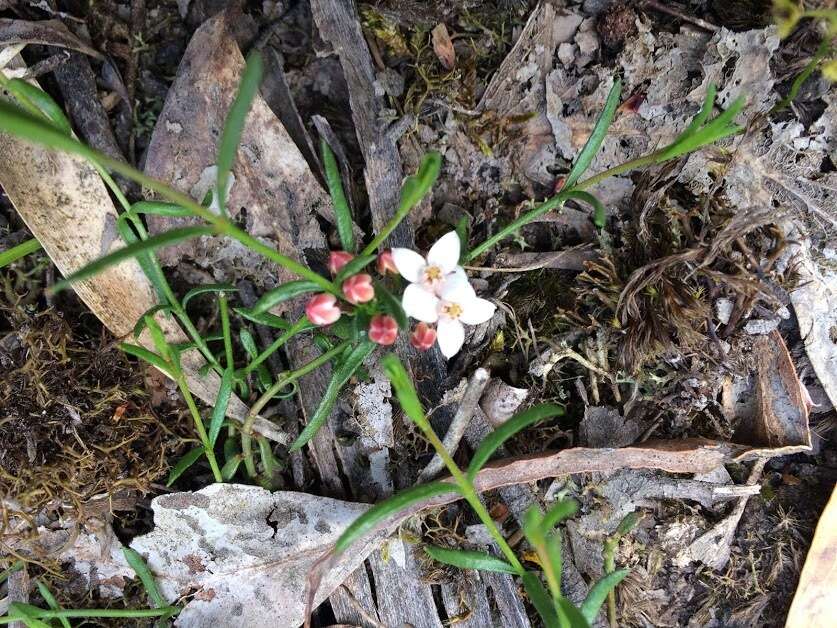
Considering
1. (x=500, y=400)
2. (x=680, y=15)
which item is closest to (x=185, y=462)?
(x=500, y=400)

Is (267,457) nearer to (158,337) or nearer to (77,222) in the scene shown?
(158,337)

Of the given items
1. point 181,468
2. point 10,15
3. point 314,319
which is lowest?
point 181,468

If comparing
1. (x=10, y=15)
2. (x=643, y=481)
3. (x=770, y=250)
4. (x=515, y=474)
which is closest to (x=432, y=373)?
(x=515, y=474)

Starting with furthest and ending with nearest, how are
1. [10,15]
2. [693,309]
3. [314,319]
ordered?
[10,15] → [693,309] → [314,319]

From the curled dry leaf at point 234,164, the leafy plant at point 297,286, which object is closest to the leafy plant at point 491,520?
the leafy plant at point 297,286

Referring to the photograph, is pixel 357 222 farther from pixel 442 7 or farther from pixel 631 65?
pixel 631 65

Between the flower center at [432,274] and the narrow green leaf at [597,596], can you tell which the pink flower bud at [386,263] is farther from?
the narrow green leaf at [597,596]

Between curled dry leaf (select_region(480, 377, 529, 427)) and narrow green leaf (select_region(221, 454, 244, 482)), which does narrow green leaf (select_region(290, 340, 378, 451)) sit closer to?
narrow green leaf (select_region(221, 454, 244, 482))
